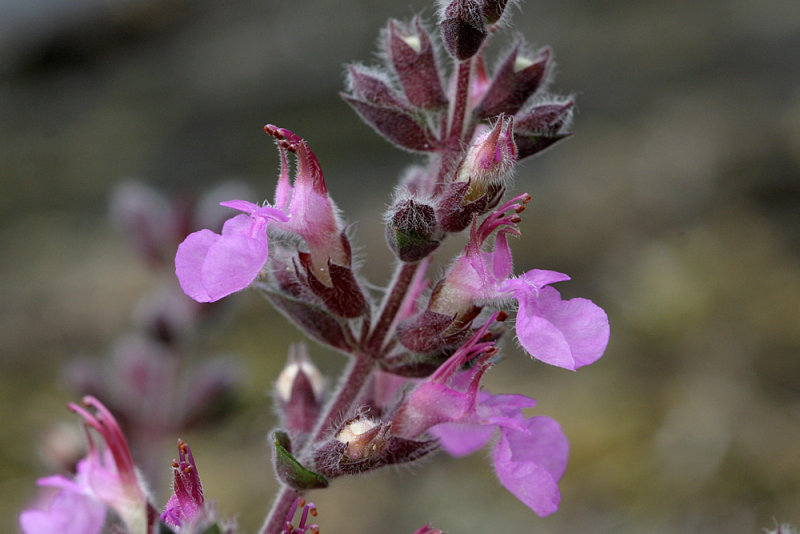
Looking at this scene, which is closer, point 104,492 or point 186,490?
point 186,490

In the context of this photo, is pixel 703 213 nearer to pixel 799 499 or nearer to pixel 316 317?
pixel 799 499

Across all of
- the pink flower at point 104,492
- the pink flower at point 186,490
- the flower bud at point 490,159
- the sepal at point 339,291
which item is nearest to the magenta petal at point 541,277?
the flower bud at point 490,159

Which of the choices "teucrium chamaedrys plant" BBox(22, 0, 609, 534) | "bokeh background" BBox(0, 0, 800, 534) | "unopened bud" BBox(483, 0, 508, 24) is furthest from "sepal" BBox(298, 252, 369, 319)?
"unopened bud" BBox(483, 0, 508, 24)

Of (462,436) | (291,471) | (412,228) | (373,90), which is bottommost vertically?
(462,436)

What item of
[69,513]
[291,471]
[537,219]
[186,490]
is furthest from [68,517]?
[537,219]

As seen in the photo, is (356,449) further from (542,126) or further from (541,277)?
(542,126)

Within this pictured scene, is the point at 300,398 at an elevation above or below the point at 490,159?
below

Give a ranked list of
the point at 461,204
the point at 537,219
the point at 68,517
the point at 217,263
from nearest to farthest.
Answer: the point at 217,263 → the point at 461,204 → the point at 68,517 → the point at 537,219

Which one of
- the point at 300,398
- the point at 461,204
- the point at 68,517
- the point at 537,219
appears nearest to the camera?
the point at 461,204

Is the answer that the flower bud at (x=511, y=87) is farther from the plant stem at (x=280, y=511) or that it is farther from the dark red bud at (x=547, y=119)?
the plant stem at (x=280, y=511)

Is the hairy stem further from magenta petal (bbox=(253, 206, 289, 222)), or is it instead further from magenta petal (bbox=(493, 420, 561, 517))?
magenta petal (bbox=(493, 420, 561, 517))
